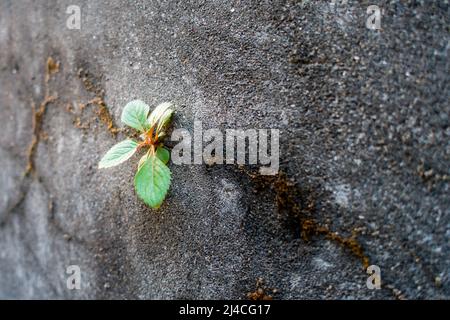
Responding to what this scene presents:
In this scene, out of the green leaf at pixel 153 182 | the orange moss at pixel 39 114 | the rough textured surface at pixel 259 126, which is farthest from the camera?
the orange moss at pixel 39 114

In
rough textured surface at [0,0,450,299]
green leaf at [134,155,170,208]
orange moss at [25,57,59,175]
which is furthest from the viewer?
orange moss at [25,57,59,175]

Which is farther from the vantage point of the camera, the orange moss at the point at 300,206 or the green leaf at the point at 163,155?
the green leaf at the point at 163,155

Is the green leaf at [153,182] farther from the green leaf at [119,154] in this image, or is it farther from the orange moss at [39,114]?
the orange moss at [39,114]

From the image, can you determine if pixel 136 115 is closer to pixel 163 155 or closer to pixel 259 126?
pixel 163 155

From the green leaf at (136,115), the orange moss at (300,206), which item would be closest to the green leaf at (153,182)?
the green leaf at (136,115)

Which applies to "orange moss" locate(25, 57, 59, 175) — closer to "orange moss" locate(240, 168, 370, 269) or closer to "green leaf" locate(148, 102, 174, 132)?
"green leaf" locate(148, 102, 174, 132)

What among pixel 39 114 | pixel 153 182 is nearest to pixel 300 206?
pixel 153 182

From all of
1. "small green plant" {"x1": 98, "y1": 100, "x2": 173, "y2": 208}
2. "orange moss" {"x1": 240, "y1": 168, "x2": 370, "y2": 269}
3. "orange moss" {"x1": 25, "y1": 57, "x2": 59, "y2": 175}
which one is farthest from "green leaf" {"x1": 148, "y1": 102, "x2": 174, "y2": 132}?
"orange moss" {"x1": 25, "y1": 57, "x2": 59, "y2": 175}
